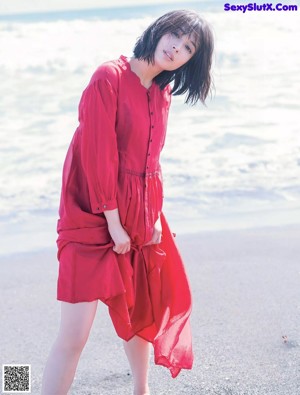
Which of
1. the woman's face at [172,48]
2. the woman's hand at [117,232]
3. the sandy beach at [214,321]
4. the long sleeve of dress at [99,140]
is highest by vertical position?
the woman's face at [172,48]

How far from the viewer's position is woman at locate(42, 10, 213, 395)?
277 centimetres

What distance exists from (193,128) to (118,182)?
6.01 metres

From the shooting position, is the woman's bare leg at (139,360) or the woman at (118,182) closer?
the woman at (118,182)

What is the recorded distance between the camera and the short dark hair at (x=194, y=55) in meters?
2.88

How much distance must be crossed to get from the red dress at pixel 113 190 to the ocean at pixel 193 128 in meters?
0.42

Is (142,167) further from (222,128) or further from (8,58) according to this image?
(8,58)

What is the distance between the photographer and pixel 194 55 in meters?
2.94

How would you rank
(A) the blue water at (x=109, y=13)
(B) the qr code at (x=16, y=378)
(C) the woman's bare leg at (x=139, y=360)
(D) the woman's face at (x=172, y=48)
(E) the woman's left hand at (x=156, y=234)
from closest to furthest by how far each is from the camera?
(D) the woman's face at (x=172, y=48), (E) the woman's left hand at (x=156, y=234), (C) the woman's bare leg at (x=139, y=360), (B) the qr code at (x=16, y=378), (A) the blue water at (x=109, y=13)

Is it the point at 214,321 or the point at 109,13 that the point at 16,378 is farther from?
the point at 109,13

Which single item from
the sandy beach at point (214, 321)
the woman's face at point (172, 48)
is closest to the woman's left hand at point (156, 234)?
the woman's face at point (172, 48)

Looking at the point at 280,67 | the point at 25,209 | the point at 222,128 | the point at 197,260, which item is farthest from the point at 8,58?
the point at 197,260

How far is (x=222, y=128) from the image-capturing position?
29.0 ft

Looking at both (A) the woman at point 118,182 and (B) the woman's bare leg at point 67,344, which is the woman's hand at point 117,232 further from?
(B) the woman's bare leg at point 67,344

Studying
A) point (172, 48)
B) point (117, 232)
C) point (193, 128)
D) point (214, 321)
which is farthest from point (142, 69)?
point (193, 128)
